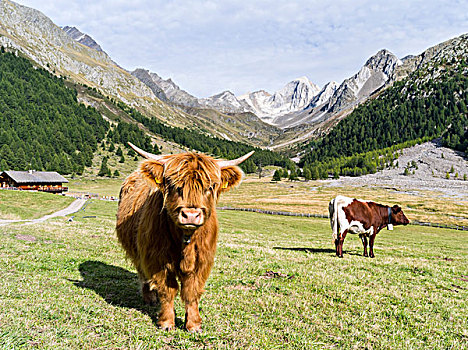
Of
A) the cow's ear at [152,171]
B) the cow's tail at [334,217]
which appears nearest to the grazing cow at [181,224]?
the cow's ear at [152,171]

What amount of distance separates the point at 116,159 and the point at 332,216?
17180 centimetres

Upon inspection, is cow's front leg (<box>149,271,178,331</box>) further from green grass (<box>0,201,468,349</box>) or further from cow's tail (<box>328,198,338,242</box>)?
cow's tail (<box>328,198,338,242</box>)

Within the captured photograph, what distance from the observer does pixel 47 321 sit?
5.58 meters

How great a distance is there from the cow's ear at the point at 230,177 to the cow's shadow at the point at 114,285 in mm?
3038

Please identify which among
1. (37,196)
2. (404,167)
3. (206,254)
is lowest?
(37,196)

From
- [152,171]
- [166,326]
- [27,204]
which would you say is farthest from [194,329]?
[27,204]

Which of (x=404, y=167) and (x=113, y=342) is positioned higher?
(x=404, y=167)

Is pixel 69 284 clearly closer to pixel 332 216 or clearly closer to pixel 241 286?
pixel 241 286

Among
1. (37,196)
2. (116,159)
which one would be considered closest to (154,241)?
(37,196)

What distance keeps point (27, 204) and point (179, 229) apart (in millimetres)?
47600

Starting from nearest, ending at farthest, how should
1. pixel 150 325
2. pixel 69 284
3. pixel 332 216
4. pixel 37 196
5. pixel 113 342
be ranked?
1. pixel 113 342
2. pixel 150 325
3. pixel 69 284
4. pixel 332 216
5. pixel 37 196

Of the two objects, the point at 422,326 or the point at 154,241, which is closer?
the point at 154,241

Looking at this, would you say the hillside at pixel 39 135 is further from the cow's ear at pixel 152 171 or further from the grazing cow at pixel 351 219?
the cow's ear at pixel 152 171

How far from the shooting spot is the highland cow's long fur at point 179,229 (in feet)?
16.9
